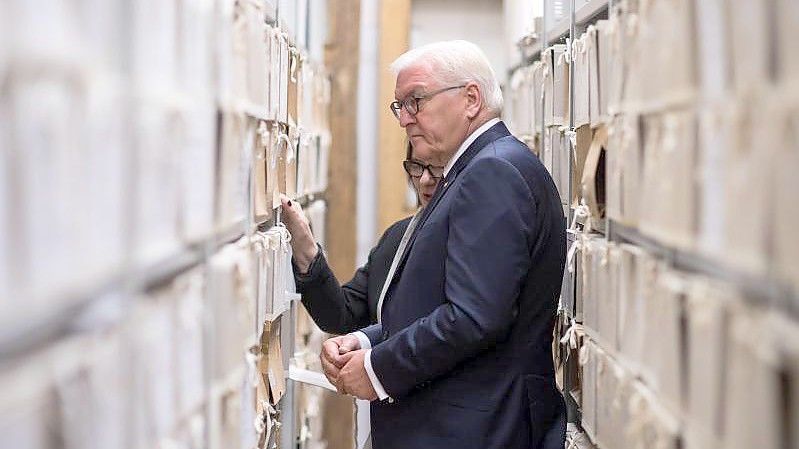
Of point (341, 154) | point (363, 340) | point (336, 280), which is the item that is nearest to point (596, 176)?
point (363, 340)

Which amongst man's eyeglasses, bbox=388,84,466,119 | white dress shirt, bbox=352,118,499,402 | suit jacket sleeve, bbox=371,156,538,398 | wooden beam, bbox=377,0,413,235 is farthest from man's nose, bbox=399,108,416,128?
wooden beam, bbox=377,0,413,235

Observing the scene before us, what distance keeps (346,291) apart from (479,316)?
0.80m

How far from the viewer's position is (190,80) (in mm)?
1109

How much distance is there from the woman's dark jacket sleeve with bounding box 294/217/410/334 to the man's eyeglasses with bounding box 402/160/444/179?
0.20m

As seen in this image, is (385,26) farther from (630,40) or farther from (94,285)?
(94,285)

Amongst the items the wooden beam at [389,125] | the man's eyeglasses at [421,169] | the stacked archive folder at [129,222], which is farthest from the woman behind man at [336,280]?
the wooden beam at [389,125]

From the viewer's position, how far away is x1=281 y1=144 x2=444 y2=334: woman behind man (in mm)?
2299

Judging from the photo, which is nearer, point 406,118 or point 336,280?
point 406,118

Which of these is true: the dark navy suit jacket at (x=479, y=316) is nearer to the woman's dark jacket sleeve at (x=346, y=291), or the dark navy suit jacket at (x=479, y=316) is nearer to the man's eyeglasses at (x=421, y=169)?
the man's eyeglasses at (x=421, y=169)

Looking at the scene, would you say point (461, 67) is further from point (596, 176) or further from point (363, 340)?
point (363, 340)

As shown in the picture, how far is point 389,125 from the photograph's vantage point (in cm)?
406

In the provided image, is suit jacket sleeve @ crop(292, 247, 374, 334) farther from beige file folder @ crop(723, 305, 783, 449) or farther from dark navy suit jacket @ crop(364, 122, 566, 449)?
beige file folder @ crop(723, 305, 783, 449)

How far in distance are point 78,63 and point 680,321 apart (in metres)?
0.76

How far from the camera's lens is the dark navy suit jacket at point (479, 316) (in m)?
1.80
